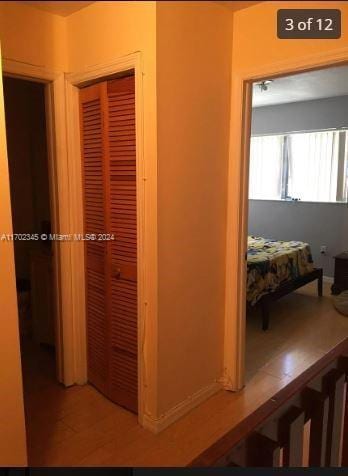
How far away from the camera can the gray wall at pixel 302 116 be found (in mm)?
4023

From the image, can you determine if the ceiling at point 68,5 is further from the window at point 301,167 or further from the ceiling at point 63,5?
the window at point 301,167

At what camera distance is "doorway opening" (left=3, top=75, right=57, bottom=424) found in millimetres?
2383

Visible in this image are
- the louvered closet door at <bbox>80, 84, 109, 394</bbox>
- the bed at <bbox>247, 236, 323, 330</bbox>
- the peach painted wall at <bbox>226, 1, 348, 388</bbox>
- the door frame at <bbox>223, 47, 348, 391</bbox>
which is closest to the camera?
the peach painted wall at <bbox>226, 1, 348, 388</bbox>

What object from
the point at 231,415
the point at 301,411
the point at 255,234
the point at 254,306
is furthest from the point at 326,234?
Result: the point at 301,411

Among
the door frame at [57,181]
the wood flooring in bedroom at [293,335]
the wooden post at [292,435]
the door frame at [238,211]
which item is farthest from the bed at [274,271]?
the wooden post at [292,435]

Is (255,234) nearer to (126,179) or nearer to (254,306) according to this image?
(254,306)

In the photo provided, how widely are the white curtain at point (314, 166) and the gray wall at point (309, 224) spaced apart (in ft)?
0.43

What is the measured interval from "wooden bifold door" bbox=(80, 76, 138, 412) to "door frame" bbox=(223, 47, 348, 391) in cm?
48

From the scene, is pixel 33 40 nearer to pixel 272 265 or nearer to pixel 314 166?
pixel 272 265

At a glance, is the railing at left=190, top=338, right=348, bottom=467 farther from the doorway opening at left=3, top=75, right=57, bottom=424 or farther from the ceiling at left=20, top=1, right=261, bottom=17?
the doorway opening at left=3, top=75, right=57, bottom=424

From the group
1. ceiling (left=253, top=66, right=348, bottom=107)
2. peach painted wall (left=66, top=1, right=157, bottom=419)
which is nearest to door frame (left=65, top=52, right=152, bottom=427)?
peach painted wall (left=66, top=1, right=157, bottom=419)

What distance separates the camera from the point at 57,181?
6.19 feet

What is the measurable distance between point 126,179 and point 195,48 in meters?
0.66

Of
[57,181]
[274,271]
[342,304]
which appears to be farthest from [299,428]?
[342,304]
